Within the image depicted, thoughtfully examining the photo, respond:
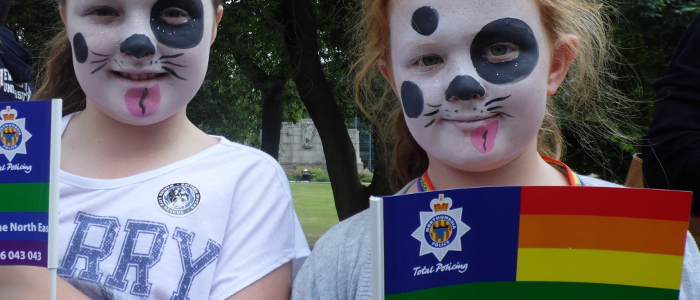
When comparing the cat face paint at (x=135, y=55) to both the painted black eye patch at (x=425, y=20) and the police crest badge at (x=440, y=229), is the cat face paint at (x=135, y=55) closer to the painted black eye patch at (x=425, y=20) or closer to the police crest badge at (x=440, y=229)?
the painted black eye patch at (x=425, y=20)

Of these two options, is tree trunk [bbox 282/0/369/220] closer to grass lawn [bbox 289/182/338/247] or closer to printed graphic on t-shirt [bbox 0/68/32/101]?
grass lawn [bbox 289/182/338/247]

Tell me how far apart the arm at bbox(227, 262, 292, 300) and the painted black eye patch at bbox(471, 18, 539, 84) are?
0.82 metres

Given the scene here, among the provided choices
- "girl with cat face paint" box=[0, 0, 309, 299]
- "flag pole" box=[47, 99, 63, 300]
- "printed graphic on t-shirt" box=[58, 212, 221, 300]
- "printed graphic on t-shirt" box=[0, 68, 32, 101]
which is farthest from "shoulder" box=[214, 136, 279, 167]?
"printed graphic on t-shirt" box=[0, 68, 32, 101]

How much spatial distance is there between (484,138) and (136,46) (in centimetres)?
104

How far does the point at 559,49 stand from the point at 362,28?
669mm

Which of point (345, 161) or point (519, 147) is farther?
point (345, 161)

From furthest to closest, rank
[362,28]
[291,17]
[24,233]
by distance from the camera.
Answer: [291,17] → [362,28] → [24,233]

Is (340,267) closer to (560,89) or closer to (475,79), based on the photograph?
(475,79)

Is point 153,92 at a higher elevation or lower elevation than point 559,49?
lower

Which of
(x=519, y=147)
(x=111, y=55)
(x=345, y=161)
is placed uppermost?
(x=111, y=55)

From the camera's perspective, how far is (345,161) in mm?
7750

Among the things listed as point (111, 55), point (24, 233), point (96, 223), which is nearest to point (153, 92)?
point (111, 55)

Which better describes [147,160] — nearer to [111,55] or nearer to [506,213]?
[111,55]

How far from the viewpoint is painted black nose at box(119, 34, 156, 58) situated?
2.12 metres
